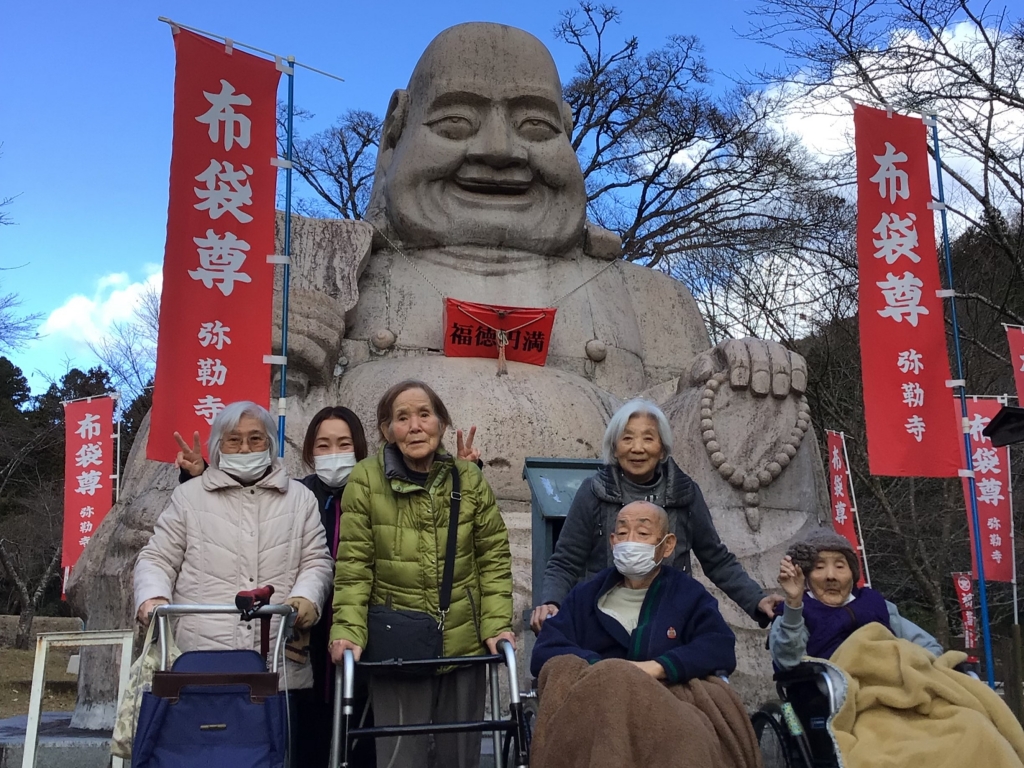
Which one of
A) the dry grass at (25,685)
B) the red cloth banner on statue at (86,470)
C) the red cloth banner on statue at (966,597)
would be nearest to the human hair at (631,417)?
the dry grass at (25,685)

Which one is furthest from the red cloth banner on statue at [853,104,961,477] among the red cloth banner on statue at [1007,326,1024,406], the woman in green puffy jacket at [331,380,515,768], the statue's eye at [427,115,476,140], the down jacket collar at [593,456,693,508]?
the woman in green puffy jacket at [331,380,515,768]

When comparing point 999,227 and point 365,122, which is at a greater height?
point 365,122

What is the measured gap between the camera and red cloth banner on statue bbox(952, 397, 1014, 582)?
31.7 ft

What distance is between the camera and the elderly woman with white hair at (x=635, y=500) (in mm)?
3250

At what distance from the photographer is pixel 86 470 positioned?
11.4 meters

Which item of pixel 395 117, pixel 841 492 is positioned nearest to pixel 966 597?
pixel 841 492

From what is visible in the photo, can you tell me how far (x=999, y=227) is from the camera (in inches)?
424

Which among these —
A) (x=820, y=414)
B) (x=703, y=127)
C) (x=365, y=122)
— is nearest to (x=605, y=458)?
(x=820, y=414)

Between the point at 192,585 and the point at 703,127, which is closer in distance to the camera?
the point at 192,585

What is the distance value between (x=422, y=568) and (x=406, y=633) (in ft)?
0.62

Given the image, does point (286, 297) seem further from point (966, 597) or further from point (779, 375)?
point (966, 597)

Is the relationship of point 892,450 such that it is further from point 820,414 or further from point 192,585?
point 820,414

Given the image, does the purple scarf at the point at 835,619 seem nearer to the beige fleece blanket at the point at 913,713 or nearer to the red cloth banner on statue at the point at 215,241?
the beige fleece blanket at the point at 913,713

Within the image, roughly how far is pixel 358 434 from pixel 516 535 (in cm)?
144
